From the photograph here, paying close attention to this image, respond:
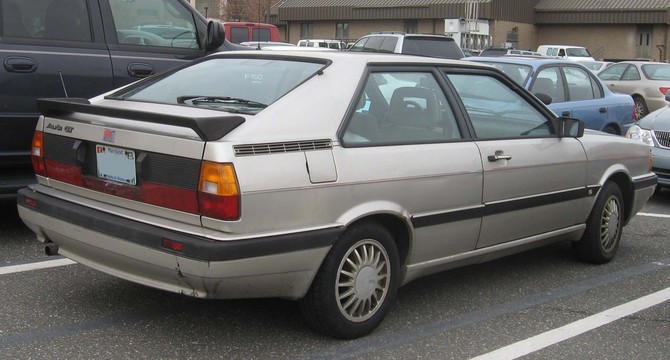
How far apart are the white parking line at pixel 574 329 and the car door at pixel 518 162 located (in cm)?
68

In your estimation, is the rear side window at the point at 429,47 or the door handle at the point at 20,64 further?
the rear side window at the point at 429,47

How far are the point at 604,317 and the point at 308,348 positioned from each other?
1.87 metres

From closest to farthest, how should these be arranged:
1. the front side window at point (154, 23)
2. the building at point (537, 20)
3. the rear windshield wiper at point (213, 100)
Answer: the rear windshield wiper at point (213, 100) < the front side window at point (154, 23) < the building at point (537, 20)

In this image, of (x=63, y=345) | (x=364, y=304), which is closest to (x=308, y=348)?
(x=364, y=304)

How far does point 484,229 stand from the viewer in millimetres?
4695

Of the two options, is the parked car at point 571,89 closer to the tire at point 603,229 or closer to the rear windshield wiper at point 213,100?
the tire at point 603,229

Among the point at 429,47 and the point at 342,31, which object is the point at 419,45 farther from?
the point at 342,31

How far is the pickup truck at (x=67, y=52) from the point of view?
5.66 m

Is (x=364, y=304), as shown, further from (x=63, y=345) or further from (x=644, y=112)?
(x=644, y=112)

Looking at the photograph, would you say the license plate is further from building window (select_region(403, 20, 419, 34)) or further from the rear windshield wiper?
building window (select_region(403, 20, 419, 34))

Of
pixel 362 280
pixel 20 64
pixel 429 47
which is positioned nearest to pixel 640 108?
pixel 429 47

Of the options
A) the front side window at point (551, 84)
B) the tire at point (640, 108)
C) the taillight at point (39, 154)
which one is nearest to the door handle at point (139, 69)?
the taillight at point (39, 154)

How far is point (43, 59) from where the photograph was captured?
18.9 ft

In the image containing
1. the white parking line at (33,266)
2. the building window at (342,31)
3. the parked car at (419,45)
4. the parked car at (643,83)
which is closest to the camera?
the white parking line at (33,266)
